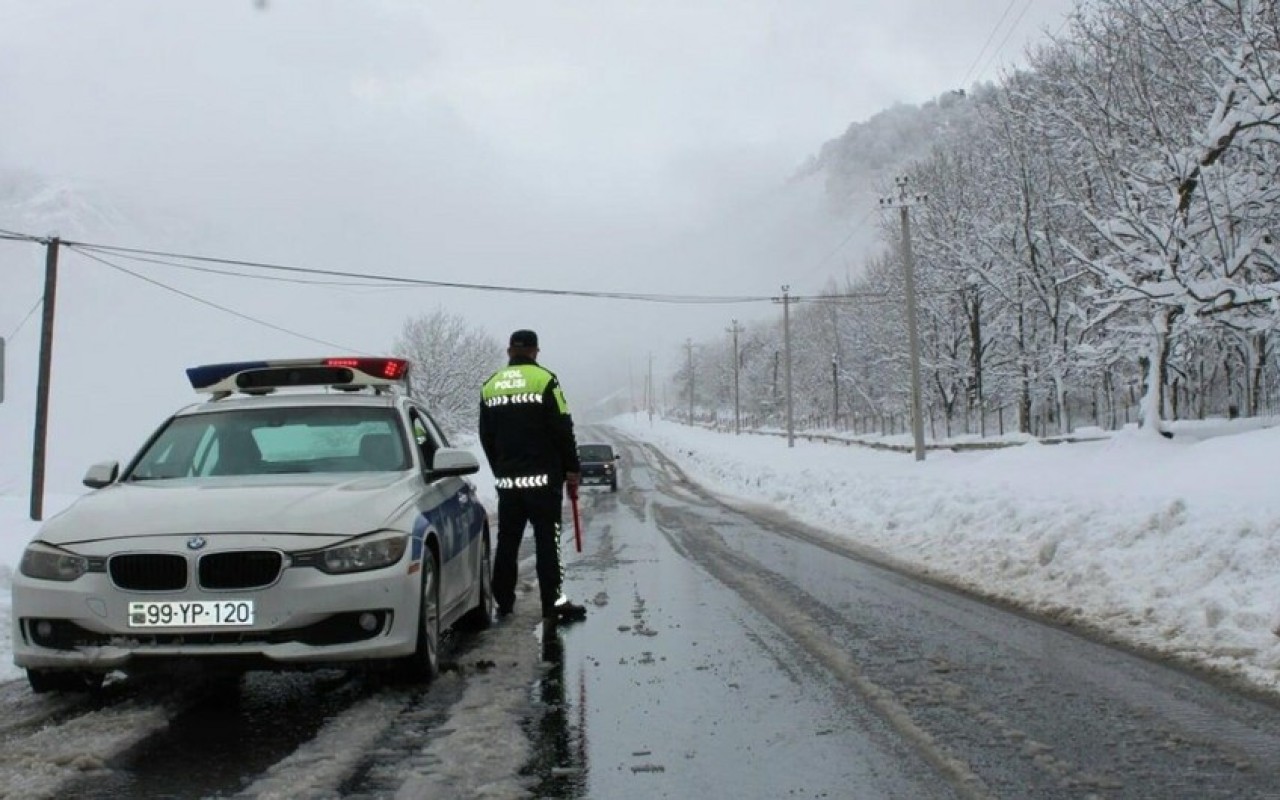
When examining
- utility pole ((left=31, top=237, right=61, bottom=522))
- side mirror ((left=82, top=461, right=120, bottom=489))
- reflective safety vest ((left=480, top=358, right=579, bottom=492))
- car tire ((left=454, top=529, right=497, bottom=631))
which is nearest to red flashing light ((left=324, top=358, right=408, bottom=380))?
reflective safety vest ((left=480, top=358, right=579, bottom=492))

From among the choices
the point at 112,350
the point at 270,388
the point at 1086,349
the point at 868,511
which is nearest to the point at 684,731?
the point at 270,388

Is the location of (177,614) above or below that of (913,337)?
below

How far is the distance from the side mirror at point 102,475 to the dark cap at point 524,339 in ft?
8.56

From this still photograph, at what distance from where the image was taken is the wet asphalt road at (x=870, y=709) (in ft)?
11.7

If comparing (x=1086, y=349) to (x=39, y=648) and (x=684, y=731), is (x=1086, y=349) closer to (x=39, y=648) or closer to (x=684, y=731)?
(x=684, y=731)

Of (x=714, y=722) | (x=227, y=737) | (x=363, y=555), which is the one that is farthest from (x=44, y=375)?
(x=714, y=722)

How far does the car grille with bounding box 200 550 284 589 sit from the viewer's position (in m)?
4.29

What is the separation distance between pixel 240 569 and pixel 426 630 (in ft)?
3.40

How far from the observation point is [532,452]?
666 cm

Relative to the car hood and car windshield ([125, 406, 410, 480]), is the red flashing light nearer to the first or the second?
car windshield ([125, 406, 410, 480])

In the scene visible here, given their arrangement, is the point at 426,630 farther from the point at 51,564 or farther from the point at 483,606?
the point at 483,606

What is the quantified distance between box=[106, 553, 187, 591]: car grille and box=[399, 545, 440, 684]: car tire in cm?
111

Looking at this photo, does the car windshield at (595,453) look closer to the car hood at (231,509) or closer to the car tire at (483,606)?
the car tire at (483,606)

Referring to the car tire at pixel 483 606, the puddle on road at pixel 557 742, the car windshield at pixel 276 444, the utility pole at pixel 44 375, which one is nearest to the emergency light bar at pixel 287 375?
the car windshield at pixel 276 444
